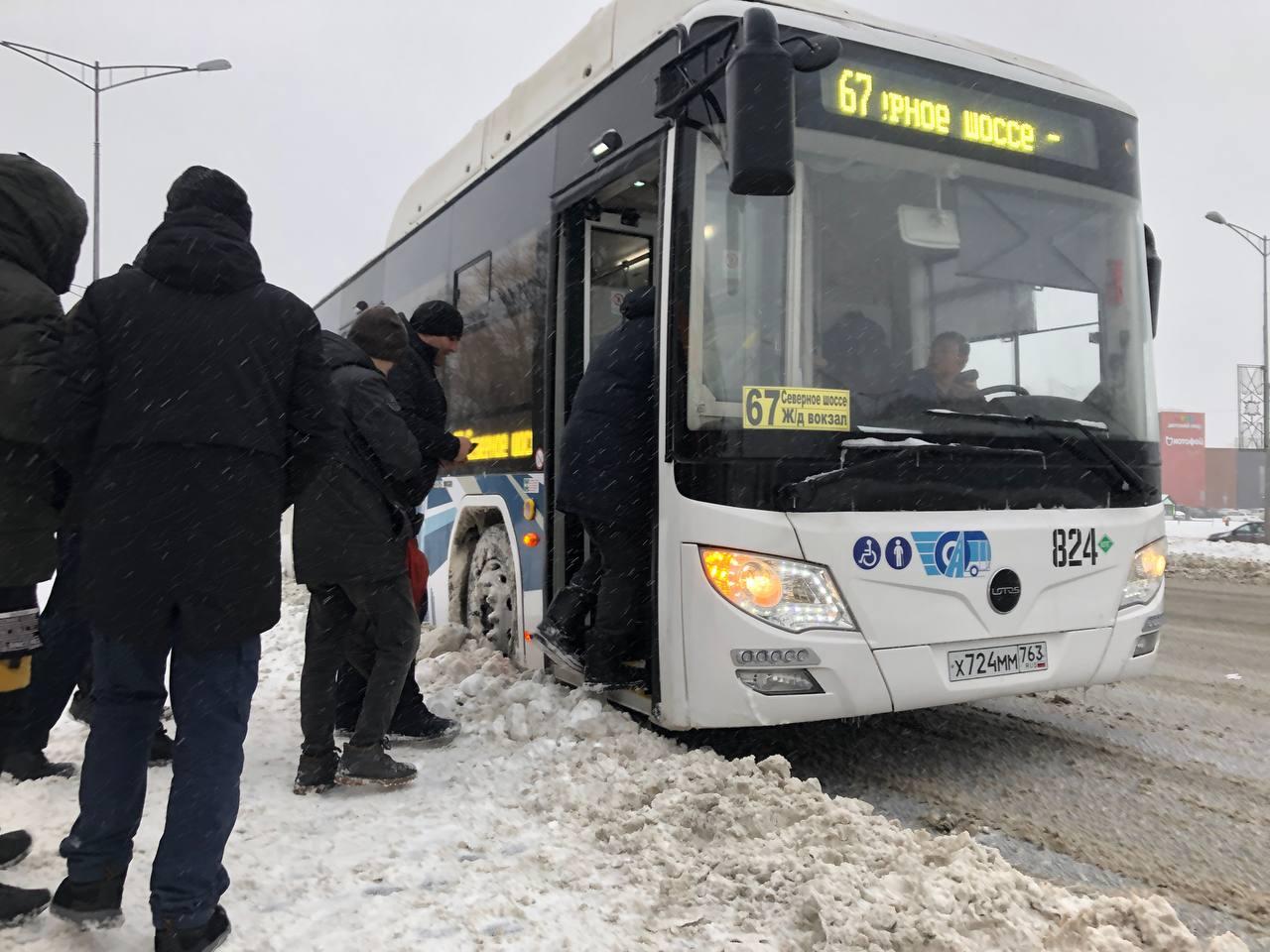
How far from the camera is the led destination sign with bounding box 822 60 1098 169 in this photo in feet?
15.1

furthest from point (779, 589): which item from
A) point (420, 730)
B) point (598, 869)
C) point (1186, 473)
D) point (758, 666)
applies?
point (1186, 473)

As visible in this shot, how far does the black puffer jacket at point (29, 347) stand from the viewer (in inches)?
105

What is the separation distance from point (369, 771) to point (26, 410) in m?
2.10

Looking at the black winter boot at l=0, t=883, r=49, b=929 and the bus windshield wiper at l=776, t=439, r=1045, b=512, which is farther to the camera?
the bus windshield wiper at l=776, t=439, r=1045, b=512

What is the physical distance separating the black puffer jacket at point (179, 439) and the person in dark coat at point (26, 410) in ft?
0.43

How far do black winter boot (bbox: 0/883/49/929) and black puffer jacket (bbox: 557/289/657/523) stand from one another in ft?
8.74

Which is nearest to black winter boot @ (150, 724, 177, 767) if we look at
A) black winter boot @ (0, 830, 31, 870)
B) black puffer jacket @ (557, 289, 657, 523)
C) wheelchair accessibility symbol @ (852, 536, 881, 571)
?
black winter boot @ (0, 830, 31, 870)

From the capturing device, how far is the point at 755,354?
436 centimetres

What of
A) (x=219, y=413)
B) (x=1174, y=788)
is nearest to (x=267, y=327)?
(x=219, y=413)

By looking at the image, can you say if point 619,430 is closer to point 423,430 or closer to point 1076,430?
point 423,430

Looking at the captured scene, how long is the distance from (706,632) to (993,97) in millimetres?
2896

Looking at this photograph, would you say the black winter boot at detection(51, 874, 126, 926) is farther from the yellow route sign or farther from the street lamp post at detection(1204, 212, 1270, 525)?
the street lamp post at detection(1204, 212, 1270, 525)

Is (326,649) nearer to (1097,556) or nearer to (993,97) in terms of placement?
(1097,556)

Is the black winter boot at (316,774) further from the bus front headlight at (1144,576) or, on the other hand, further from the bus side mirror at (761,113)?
the bus front headlight at (1144,576)
